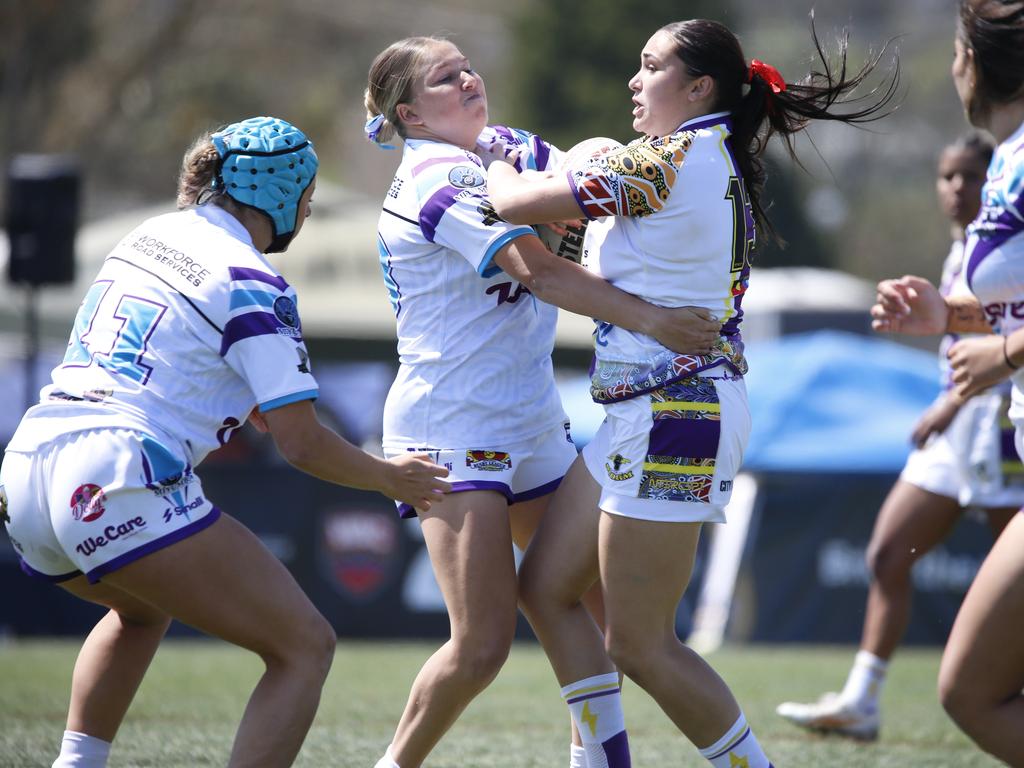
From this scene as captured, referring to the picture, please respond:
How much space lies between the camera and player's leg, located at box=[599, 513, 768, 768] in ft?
11.0

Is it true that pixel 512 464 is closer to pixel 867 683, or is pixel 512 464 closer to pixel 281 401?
pixel 281 401

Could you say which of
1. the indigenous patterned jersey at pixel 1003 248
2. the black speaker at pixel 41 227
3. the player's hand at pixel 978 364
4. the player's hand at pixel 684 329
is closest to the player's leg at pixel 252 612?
the player's hand at pixel 684 329

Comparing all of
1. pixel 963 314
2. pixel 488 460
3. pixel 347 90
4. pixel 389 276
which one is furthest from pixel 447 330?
pixel 347 90

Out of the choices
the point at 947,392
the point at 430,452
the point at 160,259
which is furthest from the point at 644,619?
the point at 947,392

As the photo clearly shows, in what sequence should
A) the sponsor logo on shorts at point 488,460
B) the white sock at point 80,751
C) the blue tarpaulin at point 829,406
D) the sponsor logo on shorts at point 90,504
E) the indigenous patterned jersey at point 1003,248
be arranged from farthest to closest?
1. the blue tarpaulin at point 829,406
2. the sponsor logo on shorts at point 488,460
3. the white sock at point 80,751
4. the indigenous patterned jersey at point 1003,248
5. the sponsor logo on shorts at point 90,504

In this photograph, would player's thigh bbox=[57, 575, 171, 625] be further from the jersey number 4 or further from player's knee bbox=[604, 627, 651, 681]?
player's knee bbox=[604, 627, 651, 681]

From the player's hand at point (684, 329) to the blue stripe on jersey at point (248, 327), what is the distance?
0.92 meters

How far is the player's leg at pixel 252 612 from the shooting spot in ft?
10.3

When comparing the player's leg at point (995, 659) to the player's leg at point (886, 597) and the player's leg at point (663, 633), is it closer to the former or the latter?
the player's leg at point (663, 633)

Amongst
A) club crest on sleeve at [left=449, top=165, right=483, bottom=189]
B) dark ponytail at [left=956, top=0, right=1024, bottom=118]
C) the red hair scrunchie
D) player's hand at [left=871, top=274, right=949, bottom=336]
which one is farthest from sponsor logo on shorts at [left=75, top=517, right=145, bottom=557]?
dark ponytail at [left=956, top=0, right=1024, bottom=118]

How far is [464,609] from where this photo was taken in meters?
3.55

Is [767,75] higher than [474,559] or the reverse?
higher

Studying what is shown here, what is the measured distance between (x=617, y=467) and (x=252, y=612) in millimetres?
940

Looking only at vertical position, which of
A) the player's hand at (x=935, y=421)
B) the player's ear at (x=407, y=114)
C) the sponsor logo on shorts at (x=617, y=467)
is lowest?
the player's hand at (x=935, y=421)
